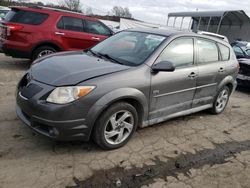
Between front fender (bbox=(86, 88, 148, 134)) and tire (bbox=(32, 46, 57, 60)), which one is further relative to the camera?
tire (bbox=(32, 46, 57, 60))

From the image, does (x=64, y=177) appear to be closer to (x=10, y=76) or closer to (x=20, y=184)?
(x=20, y=184)

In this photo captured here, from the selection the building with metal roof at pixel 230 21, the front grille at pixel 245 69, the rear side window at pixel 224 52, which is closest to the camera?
the rear side window at pixel 224 52

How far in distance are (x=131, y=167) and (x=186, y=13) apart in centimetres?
2894

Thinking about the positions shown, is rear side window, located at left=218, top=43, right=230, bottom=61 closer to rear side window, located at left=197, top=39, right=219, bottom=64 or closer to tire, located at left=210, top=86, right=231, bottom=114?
rear side window, located at left=197, top=39, right=219, bottom=64

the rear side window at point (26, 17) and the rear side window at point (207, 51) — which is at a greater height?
the rear side window at point (26, 17)

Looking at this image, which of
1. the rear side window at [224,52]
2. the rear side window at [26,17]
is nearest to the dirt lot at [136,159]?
the rear side window at [224,52]

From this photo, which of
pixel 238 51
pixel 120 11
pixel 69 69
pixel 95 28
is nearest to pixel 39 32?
pixel 95 28

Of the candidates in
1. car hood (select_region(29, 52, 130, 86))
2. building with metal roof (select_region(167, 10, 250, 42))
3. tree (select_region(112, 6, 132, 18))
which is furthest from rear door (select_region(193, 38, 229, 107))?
tree (select_region(112, 6, 132, 18))

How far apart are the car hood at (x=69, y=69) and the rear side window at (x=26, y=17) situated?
4105mm

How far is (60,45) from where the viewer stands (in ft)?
27.0

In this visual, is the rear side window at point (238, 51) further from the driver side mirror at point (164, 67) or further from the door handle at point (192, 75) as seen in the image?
the driver side mirror at point (164, 67)

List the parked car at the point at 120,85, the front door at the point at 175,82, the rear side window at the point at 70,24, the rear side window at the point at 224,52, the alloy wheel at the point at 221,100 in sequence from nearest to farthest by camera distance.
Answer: the parked car at the point at 120,85
the front door at the point at 175,82
the rear side window at the point at 224,52
the alloy wheel at the point at 221,100
the rear side window at the point at 70,24

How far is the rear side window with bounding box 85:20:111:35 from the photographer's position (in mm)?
8984

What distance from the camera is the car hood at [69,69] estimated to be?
337 cm
